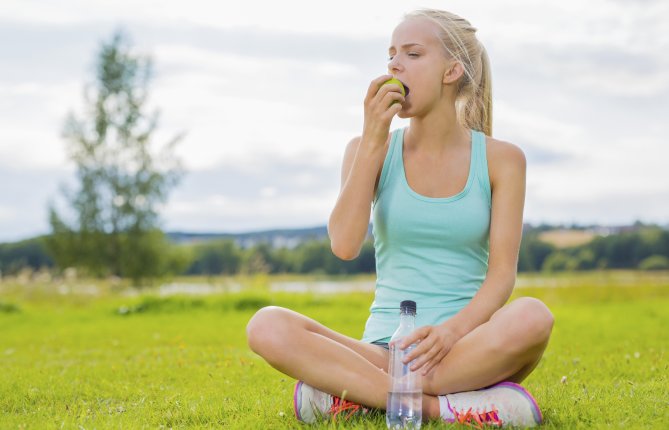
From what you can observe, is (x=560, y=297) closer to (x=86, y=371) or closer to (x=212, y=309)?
(x=212, y=309)

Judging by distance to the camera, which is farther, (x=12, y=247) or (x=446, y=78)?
(x=12, y=247)

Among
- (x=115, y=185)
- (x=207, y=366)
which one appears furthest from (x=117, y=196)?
(x=207, y=366)

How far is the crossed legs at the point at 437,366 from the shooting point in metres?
3.29

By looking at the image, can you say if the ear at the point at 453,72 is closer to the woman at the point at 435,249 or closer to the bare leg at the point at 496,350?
the woman at the point at 435,249

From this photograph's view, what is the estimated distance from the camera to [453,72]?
3811 mm

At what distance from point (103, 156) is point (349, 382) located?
27.0m

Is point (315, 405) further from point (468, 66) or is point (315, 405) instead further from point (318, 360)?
point (468, 66)

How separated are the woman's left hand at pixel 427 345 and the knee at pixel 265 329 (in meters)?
0.58

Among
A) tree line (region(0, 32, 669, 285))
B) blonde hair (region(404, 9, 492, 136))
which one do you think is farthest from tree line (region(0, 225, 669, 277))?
blonde hair (region(404, 9, 492, 136))

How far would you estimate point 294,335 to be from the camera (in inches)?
134

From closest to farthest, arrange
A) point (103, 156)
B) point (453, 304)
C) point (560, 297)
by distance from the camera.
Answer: point (453, 304), point (560, 297), point (103, 156)

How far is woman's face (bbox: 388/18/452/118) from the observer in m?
3.70

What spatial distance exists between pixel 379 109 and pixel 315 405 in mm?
1426

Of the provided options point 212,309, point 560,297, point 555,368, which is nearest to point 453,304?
point 555,368
